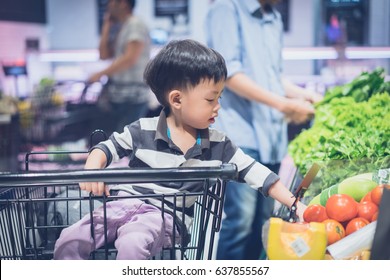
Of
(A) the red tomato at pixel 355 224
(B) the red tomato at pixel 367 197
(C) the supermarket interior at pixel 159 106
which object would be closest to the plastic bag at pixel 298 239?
(C) the supermarket interior at pixel 159 106

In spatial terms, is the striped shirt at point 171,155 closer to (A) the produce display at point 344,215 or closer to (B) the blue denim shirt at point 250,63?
(A) the produce display at point 344,215

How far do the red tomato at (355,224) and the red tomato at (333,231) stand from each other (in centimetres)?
2

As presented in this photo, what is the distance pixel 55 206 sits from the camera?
1.59 meters

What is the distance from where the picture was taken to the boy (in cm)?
151

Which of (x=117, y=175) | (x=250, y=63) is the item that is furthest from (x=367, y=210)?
(x=250, y=63)

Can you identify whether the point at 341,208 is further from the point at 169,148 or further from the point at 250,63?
the point at 250,63

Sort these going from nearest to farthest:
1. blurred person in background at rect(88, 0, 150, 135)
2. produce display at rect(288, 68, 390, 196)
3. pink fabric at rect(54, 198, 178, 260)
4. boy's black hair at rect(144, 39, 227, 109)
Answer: pink fabric at rect(54, 198, 178, 260) < boy's black hair at rect(144, 39, 227, 109) < produce display at rect(288, 68, 390, 196) < blurred person in background at rect(88, 0, 150, 135)

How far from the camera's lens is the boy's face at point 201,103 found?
158 cm

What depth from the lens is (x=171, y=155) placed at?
162cm

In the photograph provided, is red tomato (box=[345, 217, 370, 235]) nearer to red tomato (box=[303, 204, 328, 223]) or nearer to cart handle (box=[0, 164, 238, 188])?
red tomato (box=[303, 204, 328, 223])

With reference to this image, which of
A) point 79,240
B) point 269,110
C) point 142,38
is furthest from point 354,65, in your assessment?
point 79,240

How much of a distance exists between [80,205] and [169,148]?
269 millimetres

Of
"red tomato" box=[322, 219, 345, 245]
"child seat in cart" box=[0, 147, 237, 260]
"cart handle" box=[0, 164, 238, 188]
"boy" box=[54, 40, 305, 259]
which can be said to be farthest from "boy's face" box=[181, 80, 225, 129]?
"red tomato" box=[322, 219, 345, 245]

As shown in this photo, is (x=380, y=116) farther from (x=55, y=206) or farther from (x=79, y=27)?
(x=79, y=27)
